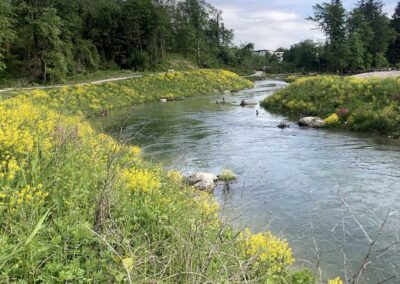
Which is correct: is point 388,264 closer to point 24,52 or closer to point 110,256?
point 110,256

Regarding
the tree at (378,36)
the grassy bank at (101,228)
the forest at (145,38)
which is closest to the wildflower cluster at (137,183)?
the grassy bank at (101,228)

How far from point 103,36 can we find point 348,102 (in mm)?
47417

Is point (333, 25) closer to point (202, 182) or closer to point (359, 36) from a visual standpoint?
point (359, 36)

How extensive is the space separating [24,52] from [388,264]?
151 ft

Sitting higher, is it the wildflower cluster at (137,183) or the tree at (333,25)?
the tree at (333,25)

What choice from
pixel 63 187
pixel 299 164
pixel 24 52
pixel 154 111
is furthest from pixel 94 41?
pixel 63 187

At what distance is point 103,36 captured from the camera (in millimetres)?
61938

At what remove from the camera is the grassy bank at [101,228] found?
374cm

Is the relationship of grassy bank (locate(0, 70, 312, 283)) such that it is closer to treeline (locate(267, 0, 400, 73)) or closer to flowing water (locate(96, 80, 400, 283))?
flowing water (locate(96, 80, 400, 283))

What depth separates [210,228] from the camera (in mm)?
5539

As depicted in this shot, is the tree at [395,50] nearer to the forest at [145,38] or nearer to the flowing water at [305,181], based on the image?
the forest at [145,38]

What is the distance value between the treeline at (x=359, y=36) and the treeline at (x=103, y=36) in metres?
22.9

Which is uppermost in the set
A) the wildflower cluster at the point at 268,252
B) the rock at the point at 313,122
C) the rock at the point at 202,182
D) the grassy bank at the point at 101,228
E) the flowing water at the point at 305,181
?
the grassy bank at the point at 101,228

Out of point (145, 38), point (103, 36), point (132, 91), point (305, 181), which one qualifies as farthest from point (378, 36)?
point (305, 181)
